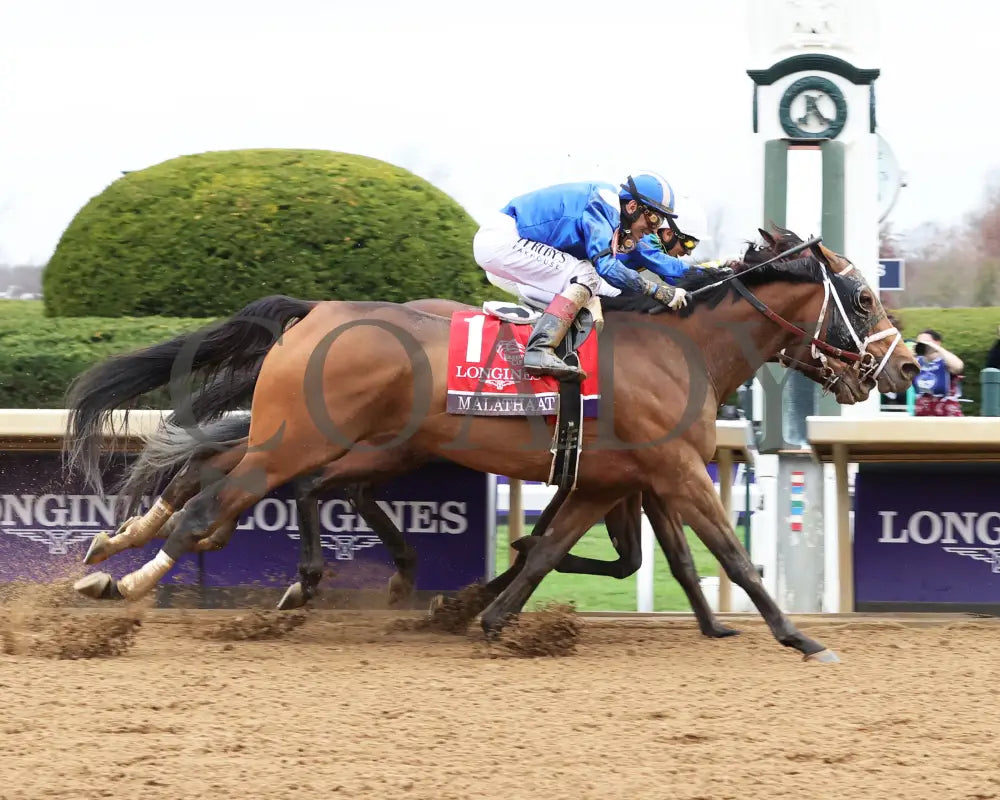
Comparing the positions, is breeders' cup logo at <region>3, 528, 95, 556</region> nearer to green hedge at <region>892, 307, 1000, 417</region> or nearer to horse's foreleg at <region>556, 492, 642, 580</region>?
horse's foreleg at <region>556, 492, 642, 580</region>

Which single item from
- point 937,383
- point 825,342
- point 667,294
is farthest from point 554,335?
point 937,383

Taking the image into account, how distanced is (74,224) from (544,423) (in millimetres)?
3600

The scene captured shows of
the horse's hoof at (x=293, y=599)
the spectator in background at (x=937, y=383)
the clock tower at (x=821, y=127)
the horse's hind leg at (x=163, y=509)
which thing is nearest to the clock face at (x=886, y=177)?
the clock tower at (x=821, y=127)

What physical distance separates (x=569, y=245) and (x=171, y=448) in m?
1.91

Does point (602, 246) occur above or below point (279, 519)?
above

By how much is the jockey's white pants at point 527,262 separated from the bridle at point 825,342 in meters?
0.55

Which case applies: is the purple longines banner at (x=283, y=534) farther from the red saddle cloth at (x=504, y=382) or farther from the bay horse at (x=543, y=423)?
the red saddle cloth at (x=504, y=382)

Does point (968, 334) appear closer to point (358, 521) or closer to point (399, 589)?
point (358, 521)

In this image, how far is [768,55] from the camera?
8.32m

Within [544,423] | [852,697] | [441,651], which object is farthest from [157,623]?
[852,697]

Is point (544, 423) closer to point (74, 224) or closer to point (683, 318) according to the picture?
point (683, 318)

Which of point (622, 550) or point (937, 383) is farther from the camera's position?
point (937, 383)

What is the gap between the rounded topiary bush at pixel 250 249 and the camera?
24.0 ft

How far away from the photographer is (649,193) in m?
5.30
